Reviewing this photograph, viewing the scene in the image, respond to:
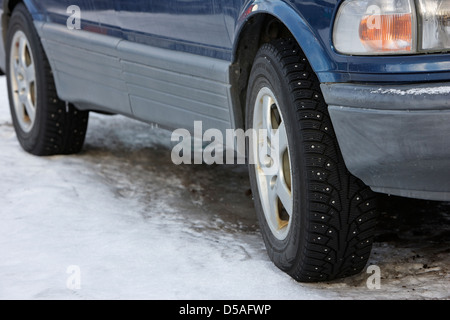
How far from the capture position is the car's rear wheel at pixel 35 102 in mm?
5535

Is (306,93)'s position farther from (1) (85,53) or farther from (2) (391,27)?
(1) (85,53)

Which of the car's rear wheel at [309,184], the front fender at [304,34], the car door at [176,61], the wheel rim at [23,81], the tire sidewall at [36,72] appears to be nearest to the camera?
the front fender at [304,34]

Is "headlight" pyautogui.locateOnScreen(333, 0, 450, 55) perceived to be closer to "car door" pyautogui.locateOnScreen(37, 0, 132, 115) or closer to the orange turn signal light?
the orange turn signal light

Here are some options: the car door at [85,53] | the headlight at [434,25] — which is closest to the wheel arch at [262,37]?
the headlight at [434,25]

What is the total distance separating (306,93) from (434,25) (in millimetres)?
557

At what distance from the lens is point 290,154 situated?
333 cm

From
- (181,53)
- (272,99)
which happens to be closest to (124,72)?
(181,53)

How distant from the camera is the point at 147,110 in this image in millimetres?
4500

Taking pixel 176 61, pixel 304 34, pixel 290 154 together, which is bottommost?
pixel 290 154

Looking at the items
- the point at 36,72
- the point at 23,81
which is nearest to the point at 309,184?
the point at 36,72

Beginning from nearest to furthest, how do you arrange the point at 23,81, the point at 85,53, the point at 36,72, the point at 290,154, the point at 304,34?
1. the point at 304,34
2. the point at 290,154
3. the point at 85,53
4. the point at 36,72
5. the point at 23,81

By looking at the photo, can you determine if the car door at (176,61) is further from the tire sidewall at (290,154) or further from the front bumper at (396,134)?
the front bumper at (396,134)

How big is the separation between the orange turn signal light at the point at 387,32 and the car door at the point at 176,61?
94 cm

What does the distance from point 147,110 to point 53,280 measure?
4.10 feet
